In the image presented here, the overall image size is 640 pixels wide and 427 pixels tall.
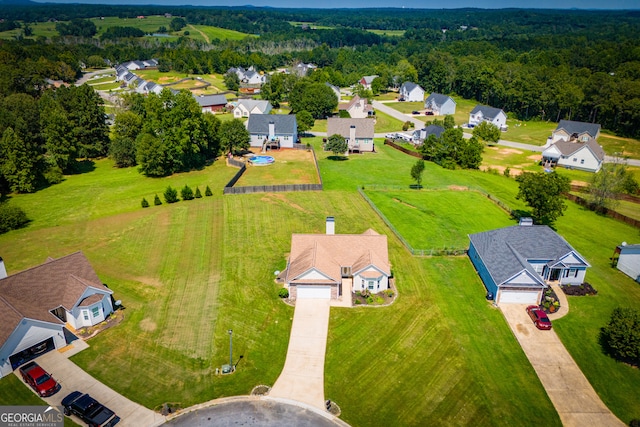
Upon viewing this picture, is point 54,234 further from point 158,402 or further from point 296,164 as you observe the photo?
point 296,164

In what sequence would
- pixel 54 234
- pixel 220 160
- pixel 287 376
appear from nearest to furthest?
pixel 287 376
pixel 54 234
pixel 220 160

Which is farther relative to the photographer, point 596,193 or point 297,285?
point 596,193

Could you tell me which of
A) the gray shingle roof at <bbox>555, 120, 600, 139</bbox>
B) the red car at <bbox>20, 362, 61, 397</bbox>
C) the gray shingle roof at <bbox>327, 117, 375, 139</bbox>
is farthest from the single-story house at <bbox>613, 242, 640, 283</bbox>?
the gray shingle roof at <bbox>555, 120, 600, 139</bbox>

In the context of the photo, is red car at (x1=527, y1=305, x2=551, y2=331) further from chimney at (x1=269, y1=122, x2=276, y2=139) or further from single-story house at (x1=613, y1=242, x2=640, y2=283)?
chimney at (x1=269, y1=122, x2=276, y2=139)

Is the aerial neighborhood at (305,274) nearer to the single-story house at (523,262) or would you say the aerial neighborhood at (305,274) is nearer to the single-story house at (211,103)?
the single-story house at (523,262)

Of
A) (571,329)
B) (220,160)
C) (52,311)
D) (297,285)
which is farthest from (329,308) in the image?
(220,160)

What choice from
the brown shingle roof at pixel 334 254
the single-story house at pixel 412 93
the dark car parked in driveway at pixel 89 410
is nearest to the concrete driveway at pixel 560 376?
the brown shingle roof at pixel 334 254
